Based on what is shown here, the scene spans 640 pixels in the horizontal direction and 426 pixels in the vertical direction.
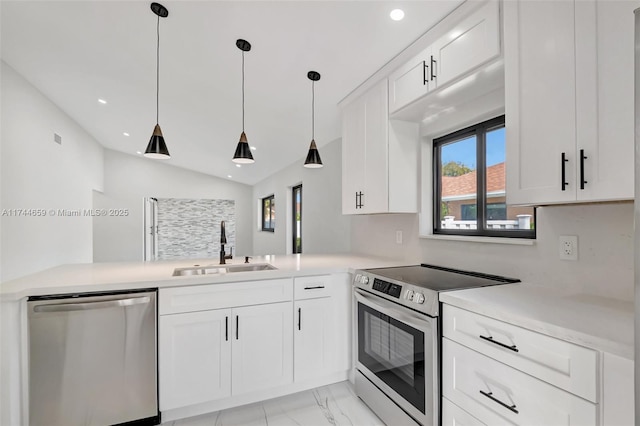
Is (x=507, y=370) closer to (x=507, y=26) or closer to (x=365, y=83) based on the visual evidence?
(x=507, y=26)

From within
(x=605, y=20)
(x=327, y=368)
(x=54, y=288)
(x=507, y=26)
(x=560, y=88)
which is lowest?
(x=327, y=368)

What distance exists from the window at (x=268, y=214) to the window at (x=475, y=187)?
487 cm

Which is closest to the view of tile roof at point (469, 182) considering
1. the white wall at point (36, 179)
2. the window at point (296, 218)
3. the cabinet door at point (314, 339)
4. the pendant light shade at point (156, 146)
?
the cabinet door at point (314, 339)

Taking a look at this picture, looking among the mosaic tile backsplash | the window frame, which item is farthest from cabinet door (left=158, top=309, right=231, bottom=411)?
the mosaic tile backsplash

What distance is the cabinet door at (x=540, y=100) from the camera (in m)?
1.22

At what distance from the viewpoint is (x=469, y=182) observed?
220cm

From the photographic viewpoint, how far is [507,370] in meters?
1.20

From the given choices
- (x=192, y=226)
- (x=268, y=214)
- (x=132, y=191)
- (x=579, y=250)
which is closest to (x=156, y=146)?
(x=579, y=250)

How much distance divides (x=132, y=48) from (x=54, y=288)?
2051 millimetres

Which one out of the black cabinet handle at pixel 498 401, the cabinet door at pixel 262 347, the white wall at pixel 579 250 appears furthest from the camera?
the cabinet door at pixel 262 347

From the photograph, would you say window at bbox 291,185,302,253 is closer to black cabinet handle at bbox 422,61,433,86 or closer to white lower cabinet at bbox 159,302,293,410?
white lower cabinet at bbox 159,302,293,410

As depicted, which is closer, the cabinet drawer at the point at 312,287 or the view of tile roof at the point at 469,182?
the view of tile roof at the point at 469,182

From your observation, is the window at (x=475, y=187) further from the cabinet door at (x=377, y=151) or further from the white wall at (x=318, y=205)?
the white wall at (x=318, y=205)

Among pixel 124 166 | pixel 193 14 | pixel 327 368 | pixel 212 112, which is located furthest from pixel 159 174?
pixel 327 368
